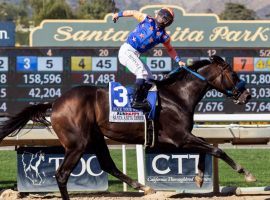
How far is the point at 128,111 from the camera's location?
7.49m

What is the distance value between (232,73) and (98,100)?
1389 millimetres

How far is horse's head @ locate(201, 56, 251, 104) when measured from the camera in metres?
7.69

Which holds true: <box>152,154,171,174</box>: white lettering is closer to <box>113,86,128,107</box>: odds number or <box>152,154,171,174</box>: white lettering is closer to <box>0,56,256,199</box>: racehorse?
<box>0,56,256,199</box>: racehorse

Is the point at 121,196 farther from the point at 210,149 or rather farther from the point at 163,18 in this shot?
the point at 163,18

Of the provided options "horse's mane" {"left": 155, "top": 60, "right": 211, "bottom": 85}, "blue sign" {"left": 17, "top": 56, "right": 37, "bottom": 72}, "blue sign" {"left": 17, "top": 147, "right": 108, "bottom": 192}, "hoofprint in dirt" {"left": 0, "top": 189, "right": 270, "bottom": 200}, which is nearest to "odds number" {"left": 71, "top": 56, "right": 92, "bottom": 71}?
"blue sign" {"left": 17, "top": 56, "right": 37, "bottom": 72}

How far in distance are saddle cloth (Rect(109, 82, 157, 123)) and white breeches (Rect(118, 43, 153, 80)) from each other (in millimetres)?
193

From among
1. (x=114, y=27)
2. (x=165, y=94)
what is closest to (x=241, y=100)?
(x=165, y=94)

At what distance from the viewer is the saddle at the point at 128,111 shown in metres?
7.48

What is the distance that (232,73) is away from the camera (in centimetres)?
772

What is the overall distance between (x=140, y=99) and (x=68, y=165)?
3.12ft

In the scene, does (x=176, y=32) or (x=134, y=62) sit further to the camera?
(x=176, y=32)

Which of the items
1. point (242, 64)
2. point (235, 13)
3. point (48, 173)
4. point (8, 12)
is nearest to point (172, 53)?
point (48, 173)

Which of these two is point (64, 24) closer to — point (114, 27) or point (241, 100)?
point (114, 27)

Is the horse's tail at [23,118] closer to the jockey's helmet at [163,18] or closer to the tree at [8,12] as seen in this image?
the jockey's helmet at [163,18]
